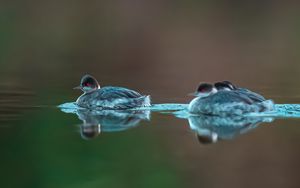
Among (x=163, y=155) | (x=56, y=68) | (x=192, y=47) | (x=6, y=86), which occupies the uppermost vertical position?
(x=192, y=47)

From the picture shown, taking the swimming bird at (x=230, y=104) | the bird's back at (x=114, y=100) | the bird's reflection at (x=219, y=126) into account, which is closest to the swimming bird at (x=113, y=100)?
the bird's back at (x=114, y=100)

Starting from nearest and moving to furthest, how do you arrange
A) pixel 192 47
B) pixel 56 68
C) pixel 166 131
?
pixel 166 131 → pixel 56 68 → pixel 192 47

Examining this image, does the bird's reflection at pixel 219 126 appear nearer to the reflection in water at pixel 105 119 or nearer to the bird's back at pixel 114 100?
the reflection in water at pixel 105 119

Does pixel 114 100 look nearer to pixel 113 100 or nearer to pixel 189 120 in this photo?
pixel 113 100

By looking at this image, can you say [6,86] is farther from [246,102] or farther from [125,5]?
[125,5]

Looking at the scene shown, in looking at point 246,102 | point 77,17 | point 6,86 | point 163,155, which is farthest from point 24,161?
point 77,17

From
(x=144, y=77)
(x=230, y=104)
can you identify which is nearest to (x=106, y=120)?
(x=230, y=104)

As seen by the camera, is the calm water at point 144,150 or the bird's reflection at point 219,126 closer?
the calm water at point 144,150
